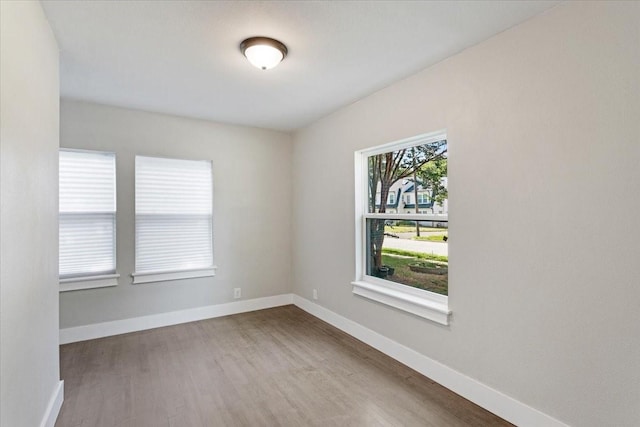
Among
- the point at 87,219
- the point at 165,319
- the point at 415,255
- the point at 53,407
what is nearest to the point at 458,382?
the point at 415,255

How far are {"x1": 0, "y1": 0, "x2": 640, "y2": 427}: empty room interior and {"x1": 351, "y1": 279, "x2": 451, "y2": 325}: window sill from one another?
0.03 metres

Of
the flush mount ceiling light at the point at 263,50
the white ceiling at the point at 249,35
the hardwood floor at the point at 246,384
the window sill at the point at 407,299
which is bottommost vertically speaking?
the hardwood floor at the point at 246,384

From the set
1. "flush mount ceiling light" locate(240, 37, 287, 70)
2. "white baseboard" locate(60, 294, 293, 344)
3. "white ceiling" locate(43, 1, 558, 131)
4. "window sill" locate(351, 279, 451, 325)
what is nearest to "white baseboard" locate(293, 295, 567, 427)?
"window sill" locate(351, 279, 451, 325)

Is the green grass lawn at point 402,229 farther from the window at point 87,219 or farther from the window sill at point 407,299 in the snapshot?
the window at point 87,219

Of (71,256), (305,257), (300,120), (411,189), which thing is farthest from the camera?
(305,257)

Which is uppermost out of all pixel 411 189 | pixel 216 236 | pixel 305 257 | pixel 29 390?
pixel 411 189

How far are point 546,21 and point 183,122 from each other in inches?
146

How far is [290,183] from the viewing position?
4816 millimetres

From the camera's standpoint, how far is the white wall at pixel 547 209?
1632mm

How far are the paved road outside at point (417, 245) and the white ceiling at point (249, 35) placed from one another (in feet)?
4.84

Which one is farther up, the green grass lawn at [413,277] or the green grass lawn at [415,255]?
the green grass lawn at [415,255]

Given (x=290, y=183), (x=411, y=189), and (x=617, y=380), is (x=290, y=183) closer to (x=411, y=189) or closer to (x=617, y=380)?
(x=411, y=189)

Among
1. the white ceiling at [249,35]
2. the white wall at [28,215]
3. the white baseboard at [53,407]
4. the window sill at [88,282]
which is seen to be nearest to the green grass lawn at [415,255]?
the white ceiling at [249,35]

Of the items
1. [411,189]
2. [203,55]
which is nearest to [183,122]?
[203,55]
